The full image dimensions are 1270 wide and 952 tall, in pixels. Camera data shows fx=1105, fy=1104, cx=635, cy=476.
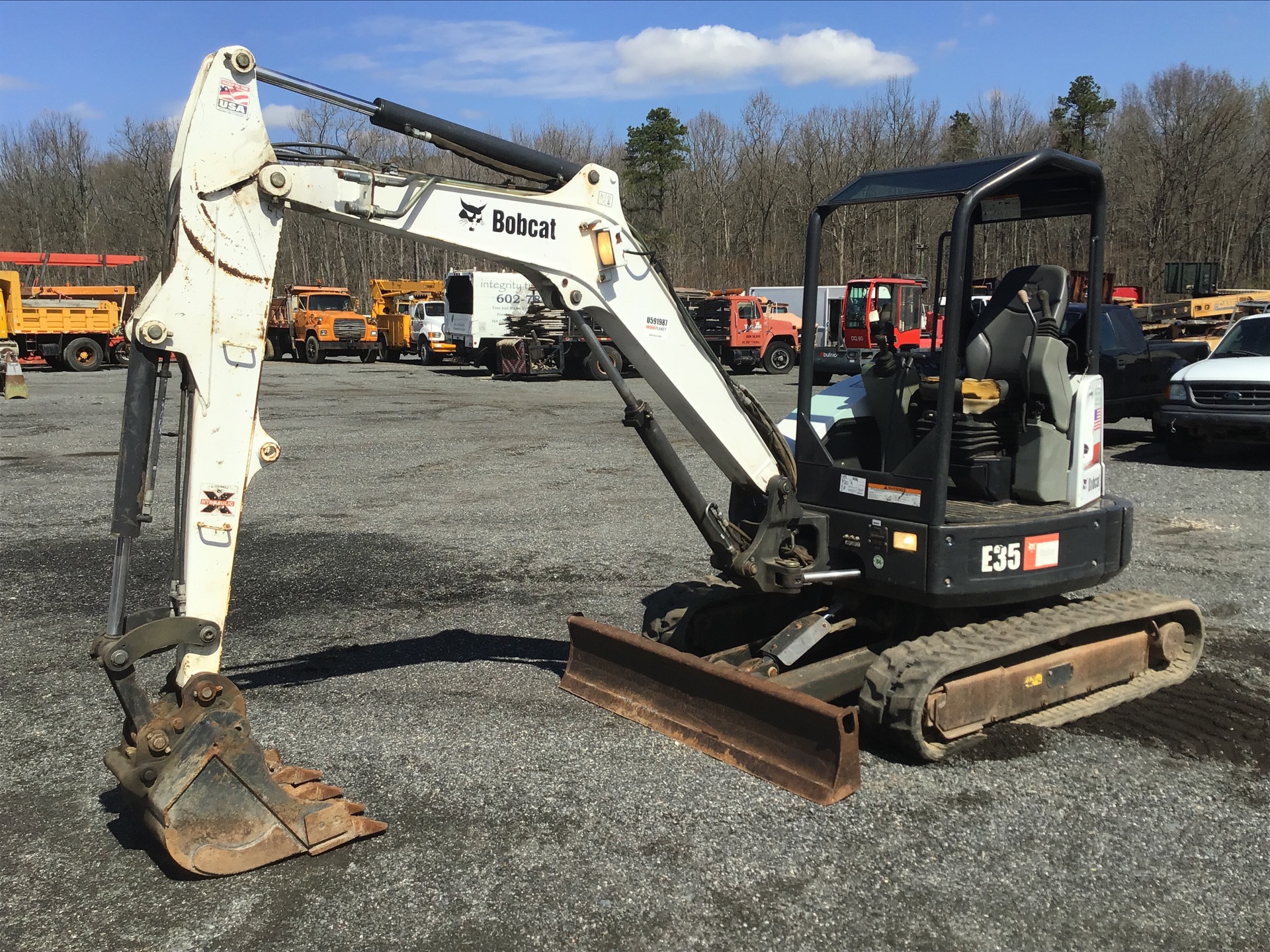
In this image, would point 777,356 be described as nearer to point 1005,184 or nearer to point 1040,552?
point 1040,552

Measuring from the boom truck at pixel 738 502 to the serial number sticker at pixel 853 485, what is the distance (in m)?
0.02

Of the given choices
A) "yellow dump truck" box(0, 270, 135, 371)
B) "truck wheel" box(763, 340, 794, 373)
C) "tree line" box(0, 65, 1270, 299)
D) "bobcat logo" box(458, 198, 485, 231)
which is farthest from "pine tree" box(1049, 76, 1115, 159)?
"bobcat logo" box(458, 198, 485, 231)

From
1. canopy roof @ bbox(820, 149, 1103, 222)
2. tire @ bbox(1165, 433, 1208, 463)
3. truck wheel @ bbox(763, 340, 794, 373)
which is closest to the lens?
canopy roof @ bbox(820, 149, 1103, 222)

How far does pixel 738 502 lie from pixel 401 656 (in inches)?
93.5

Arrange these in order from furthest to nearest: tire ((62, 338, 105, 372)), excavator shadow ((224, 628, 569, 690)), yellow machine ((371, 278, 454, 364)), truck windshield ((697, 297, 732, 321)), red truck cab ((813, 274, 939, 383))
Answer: yellow machine ((371, 278, 454, 364)) → tire ((62, 338, 105, 372)) → truck windshield ((697, 297, 732, 321)) → red truck cab ((813, 274, 939, 383)) → excavator shadow ((224, 628, 569, 690))

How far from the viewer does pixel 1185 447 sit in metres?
14.3

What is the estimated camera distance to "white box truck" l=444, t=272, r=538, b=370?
3138 centimetres

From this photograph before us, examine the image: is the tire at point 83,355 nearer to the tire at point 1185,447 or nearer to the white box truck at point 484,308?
the white box truck at point 484,308

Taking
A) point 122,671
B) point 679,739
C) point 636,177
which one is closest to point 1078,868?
point 679,739

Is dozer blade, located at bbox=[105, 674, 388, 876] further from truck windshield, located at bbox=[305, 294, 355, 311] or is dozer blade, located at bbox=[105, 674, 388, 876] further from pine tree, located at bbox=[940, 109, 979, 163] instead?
pine tree, located at bbox=[940, 109, 979, 163]

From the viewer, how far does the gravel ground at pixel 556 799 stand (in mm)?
3809

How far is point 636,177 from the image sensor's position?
65.1 metres

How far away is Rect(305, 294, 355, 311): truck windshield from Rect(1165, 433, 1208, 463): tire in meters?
30.8

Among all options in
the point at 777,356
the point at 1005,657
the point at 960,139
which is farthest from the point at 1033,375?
the point at 960,139
